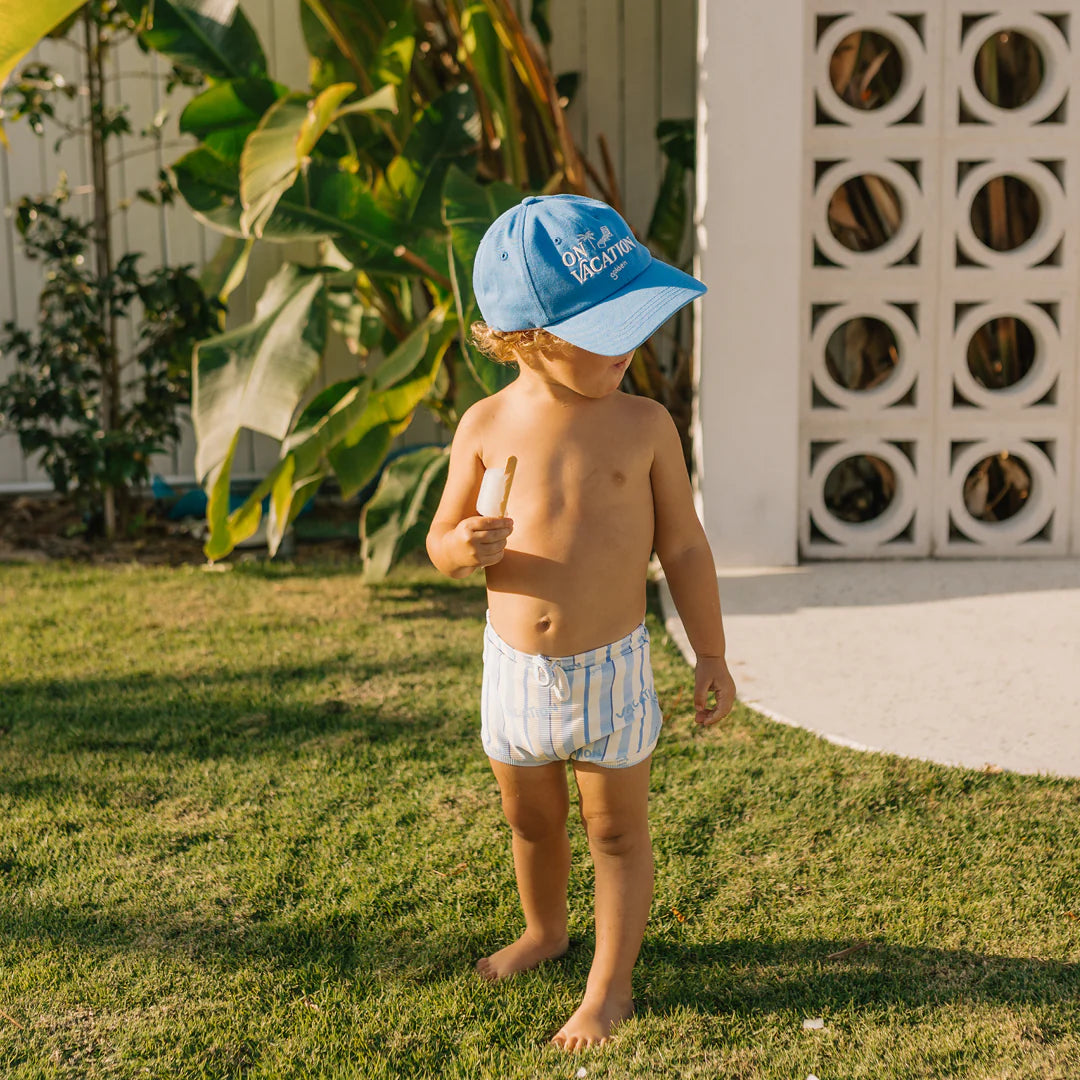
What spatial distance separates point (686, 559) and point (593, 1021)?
27.9 inches

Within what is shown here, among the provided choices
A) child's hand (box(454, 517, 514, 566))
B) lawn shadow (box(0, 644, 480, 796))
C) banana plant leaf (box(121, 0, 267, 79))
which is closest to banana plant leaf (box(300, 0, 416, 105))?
banana plant leaf (box(121, 0, 267, 79))

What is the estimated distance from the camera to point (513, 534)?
1.88 m

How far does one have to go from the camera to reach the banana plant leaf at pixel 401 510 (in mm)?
4082

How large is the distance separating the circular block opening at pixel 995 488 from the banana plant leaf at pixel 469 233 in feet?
6.70

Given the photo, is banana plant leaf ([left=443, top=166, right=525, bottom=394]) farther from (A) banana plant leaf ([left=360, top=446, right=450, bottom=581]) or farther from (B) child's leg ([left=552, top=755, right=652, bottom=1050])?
(B) child's leg ([left=552, top=755, right=652, bottom=1050])

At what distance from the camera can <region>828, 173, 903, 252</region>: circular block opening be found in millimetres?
4609

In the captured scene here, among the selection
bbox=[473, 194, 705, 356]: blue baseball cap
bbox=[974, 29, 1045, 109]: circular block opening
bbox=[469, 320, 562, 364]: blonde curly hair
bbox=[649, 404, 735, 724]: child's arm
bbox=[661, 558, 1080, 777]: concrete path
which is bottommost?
bbox=[661, 558, 1080, 777]: concrete path

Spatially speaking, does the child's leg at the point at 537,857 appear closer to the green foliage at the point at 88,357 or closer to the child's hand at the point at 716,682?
the child's hand at the point at 716,682

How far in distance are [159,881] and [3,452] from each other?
3.99 m

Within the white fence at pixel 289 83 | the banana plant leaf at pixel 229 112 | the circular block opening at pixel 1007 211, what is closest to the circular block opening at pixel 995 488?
the circular block opening at pixel 1007 211

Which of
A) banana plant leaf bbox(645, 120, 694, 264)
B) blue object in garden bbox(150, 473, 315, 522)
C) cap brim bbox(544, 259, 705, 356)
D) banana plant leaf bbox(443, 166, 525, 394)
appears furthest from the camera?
blue object in garden bbox(150, 473, 315, 522)

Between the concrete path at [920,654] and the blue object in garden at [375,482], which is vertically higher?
the blue object in garden at [375,482]

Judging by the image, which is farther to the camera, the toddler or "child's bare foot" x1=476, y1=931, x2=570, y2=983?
"child's bare foot" x1=476, y1=931, x2=570, y2=983

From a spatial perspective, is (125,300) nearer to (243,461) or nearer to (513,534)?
(243,461)
